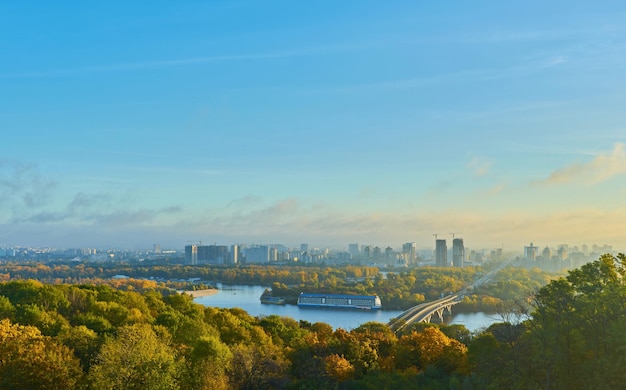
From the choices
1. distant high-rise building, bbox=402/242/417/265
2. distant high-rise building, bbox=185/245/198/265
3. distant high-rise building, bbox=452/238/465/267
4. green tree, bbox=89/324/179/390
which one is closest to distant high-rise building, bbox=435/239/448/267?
distant high-rise building, bbox=452/238/465/267

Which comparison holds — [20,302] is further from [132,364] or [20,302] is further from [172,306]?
[132,364]

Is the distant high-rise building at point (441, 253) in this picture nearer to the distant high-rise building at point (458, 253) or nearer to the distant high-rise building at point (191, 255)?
the distant high-rise building at point (458, 253)

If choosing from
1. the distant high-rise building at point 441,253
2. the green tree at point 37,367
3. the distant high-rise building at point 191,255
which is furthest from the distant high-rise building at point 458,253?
the green tree at point 37,367

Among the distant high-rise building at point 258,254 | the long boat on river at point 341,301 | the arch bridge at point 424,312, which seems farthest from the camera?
the distant high-rise building at point 258,254

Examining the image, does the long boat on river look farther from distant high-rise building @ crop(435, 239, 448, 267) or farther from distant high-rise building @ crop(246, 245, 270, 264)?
distant high-rise building @ crop(246, 245, 270, 264)

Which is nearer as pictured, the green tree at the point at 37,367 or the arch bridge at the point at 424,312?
the green tree at the point at 37,367

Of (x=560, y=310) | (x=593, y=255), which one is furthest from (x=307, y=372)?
(x=593, y=255)

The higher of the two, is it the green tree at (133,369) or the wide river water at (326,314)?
the green tree at (133,369)

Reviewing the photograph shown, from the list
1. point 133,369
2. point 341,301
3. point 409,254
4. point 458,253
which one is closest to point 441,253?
point 458,253
